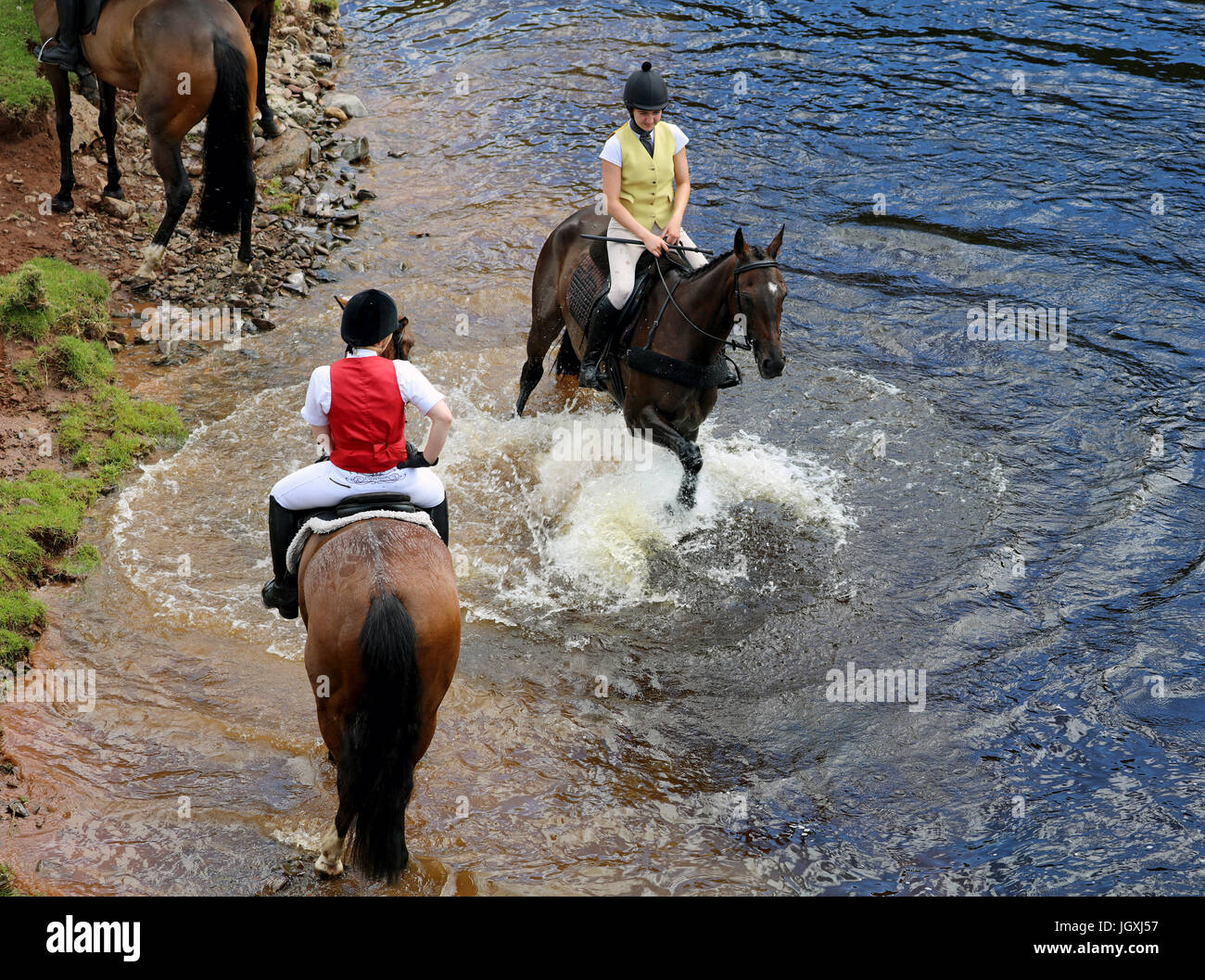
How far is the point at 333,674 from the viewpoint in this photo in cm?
490

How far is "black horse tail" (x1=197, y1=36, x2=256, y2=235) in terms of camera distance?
1062cm

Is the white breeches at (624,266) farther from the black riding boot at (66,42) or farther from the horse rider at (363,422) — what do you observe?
the black riding boot at (66,42)

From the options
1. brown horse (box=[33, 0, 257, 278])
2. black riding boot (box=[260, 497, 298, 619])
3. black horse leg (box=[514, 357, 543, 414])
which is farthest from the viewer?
brown horse (box=[33, 0, 257, 278])

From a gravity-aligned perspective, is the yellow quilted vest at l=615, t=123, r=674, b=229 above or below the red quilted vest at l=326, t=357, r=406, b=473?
above

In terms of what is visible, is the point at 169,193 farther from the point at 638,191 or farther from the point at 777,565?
the point at 777,565

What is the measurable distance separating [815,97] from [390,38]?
26.3 ft

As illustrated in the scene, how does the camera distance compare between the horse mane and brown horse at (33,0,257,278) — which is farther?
brown horse at (33,0,257,278)

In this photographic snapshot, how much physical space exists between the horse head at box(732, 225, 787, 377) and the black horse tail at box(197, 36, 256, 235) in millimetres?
6443

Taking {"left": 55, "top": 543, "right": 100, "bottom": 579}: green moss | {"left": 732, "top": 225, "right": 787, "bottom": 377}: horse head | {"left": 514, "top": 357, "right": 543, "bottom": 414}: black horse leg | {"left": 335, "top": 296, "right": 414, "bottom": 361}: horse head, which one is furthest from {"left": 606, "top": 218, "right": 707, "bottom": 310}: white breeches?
{"left": 55, "top": 543, "right": 100, "bottom": 579}: green moss

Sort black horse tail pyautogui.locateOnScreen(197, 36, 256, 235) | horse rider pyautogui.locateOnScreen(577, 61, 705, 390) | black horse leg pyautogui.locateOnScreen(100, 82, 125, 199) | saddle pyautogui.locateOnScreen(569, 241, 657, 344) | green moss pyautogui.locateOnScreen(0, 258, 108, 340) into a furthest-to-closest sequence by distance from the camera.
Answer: black horse leg pyautogui.locateOnScreen(100, 82, 125, 199)
black horse tail pyautogui.locateOnScreen(197, 36, 256, 235)
green moss pyautogui.locateOnScreen(0, 258, 108, 340)
saddle pyautogui.locateOnScreen(569, 241, 657, 344)
horse rider pyautogui.locateOnScreen(577, 61, 705, 390)

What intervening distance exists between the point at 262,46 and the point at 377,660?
12102mm

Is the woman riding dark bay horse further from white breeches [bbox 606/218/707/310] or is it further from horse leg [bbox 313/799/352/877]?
white breeches [bbox 606/218/707/310]
